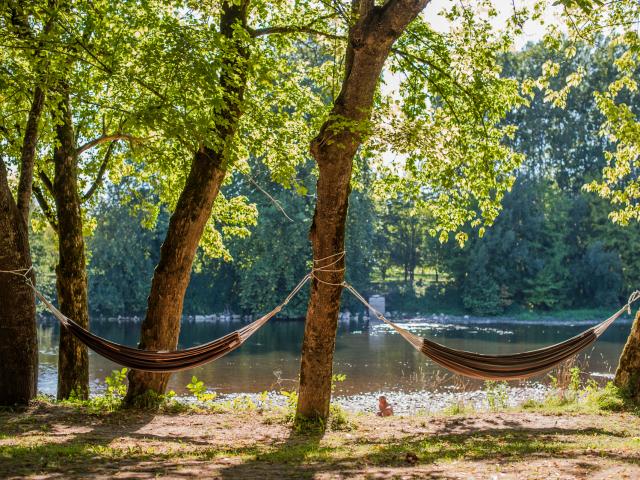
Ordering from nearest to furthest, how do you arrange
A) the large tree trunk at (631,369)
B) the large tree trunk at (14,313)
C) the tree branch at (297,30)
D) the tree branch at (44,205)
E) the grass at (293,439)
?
the grass at (293,439) → the large tree trunk at (14,313) → the large tree trunk at (631,369) → the tree branch at (297,30) → the tree branch at (44,205)

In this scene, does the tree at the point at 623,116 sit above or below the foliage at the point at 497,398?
above

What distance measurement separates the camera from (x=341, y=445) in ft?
16.5

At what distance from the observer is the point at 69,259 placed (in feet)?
26.5

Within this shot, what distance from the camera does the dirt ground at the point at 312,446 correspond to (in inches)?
152

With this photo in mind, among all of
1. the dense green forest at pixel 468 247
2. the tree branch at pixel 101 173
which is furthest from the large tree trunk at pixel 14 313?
the dense green forest at pixel 468 247

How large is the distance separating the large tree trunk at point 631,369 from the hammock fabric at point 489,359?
1.58ft

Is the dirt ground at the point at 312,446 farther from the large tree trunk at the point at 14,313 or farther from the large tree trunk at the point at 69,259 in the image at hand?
the large tree trunk at the point at 69,259

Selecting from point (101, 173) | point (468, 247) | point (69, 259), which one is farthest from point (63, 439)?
point (468, 247)

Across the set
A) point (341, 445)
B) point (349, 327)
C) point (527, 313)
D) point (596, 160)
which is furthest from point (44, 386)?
point (596, 160)

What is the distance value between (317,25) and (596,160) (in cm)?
3577

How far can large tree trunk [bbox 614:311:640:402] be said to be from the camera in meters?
6.82

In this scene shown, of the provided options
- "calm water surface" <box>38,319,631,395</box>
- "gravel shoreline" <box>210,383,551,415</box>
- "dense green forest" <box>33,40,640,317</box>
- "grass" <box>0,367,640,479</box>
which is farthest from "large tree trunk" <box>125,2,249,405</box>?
"dense green forest" <box>33,40,640,317</box>

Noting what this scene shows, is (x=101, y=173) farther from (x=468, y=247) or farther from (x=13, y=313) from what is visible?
(x=468, y=247)

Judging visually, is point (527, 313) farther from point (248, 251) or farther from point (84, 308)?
point (84, 308)
